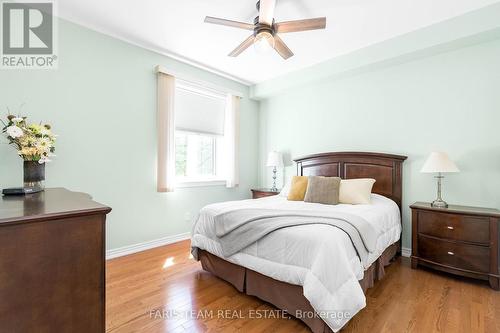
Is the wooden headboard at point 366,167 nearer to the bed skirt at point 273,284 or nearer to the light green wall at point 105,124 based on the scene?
the bed skirt at point 273,284

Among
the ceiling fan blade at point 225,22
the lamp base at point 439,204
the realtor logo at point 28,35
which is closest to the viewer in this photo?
the ceiling fan blade at point 225,22

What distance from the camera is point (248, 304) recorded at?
198 centimetres

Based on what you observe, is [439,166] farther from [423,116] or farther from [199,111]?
[199,111]

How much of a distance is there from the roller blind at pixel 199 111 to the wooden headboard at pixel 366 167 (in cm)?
169

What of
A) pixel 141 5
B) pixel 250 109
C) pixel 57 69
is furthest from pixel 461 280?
pixel 57 69

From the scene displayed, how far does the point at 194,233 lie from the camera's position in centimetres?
259

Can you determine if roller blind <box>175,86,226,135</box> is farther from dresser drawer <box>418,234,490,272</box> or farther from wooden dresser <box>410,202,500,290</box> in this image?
dresser drawer <box>418,234,490,272</box>

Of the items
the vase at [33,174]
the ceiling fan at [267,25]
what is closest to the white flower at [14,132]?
the vase at [33,174]

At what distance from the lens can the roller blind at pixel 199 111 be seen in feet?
12.2

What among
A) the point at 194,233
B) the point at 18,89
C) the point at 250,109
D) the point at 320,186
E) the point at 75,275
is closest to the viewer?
the point at 75,275

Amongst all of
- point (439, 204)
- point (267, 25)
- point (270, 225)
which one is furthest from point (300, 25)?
point (439, 204)

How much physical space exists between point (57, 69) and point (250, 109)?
3.01 metres

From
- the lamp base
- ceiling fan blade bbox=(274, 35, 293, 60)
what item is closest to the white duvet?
the lamp base

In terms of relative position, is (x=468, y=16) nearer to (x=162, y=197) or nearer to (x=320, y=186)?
(x=320, y=186)
